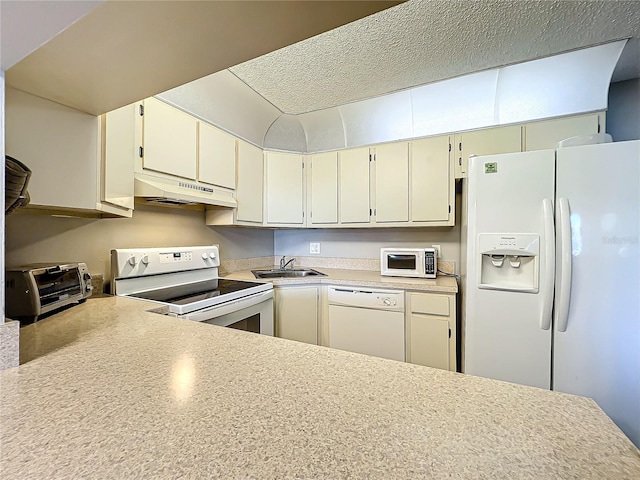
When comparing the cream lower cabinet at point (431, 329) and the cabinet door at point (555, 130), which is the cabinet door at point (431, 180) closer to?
the cabinet door at point (555, 130)

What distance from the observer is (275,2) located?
0.51 meters

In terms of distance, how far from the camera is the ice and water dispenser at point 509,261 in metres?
1.47

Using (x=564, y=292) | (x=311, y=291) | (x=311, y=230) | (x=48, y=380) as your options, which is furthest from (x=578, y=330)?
(x=311, y=230)

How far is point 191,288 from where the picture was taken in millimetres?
1773

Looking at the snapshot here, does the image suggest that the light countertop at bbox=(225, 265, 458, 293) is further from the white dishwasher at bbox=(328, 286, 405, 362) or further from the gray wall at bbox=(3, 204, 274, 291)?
the gray wall at bbox=(3, 204, 274, 291)

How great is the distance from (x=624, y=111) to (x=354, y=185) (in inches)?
79.4

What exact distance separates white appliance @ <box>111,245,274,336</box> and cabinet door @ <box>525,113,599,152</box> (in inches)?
85.8

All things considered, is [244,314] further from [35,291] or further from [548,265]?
[548,265]

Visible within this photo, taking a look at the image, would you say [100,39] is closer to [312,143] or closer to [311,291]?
[311,291]

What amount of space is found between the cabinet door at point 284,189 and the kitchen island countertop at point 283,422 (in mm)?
1987

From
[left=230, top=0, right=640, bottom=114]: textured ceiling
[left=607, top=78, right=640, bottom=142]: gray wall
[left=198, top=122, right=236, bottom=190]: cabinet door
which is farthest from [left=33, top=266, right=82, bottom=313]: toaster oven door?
[left=607, top=78, right=640, bottom=142]: gray wall

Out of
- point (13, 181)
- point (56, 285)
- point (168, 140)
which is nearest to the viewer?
point (13, 181)

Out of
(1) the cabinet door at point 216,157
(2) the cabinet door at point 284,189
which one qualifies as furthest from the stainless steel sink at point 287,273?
(1) the cabinet door at point 216,157

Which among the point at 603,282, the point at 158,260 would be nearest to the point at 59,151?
the point at 158,260
